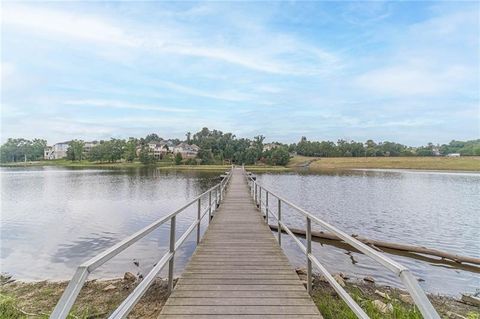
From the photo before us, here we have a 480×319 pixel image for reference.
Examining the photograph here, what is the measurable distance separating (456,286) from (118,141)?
91560 mm

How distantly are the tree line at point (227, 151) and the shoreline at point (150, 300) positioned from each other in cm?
6949

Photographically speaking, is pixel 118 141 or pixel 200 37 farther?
pixel 118 141

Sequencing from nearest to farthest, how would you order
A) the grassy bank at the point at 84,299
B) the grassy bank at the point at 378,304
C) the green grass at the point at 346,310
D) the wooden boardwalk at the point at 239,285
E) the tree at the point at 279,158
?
1. the wooden boardwalk at the point at 239,285
2. the green grass at the point at 346,310
3. the grassy bank at the point at 378,304
4. the grassy bank at the point at 84,299
5. the tree at the point at 279,158

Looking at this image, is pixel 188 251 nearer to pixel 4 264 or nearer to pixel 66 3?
pixel 4 264

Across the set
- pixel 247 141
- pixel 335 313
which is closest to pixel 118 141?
pixel 247 141

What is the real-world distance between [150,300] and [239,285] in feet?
8.47

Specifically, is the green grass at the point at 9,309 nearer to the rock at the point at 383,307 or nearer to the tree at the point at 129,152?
the rock at the point at 383,307

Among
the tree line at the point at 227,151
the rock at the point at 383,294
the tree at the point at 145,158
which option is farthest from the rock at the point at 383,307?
the tree at the point at 145,158

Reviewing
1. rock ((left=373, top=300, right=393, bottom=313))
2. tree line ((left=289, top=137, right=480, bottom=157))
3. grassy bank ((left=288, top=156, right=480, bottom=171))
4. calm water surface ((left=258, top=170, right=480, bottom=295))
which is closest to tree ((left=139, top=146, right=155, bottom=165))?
grassy bank ((left=288, top=156, right=480, bottom=171))

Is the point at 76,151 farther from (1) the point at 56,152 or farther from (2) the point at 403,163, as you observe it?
(2) the point at 403,163

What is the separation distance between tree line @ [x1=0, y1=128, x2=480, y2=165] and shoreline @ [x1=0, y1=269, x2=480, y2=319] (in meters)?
69.5

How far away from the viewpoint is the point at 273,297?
3.30 m

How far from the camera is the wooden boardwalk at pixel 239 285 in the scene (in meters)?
2.97

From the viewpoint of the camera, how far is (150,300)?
5.36 meters
